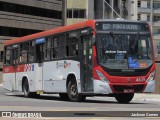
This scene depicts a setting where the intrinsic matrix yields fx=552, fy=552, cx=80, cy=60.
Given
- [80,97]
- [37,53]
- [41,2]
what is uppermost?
[41,2]

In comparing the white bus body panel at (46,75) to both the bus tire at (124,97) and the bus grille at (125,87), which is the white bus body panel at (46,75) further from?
the bus tire at (124,97)

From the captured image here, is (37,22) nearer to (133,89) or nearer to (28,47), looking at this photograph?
(28,47)

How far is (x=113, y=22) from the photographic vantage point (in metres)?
22.5

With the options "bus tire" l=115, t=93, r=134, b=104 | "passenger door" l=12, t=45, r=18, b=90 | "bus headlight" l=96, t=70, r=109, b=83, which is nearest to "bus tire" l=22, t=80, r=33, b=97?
"passenger door" l=12, t=45, r=18, b=90

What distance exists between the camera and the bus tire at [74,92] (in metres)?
23.2

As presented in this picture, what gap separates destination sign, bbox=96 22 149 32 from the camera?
22.2 metres

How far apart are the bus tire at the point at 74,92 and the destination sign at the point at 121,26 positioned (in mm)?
2824

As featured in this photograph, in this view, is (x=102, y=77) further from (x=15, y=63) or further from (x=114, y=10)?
(x=114, y=10)

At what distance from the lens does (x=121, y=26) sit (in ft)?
73.7

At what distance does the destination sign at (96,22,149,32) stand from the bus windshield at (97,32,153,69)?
10.3 inches

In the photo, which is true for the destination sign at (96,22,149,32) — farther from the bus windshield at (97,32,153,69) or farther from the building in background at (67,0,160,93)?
the building in background at (67,0,160,93)

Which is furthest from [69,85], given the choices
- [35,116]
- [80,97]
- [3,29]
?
[3,29]

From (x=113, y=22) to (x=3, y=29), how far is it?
6714 centimetres

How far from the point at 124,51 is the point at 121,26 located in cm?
116
